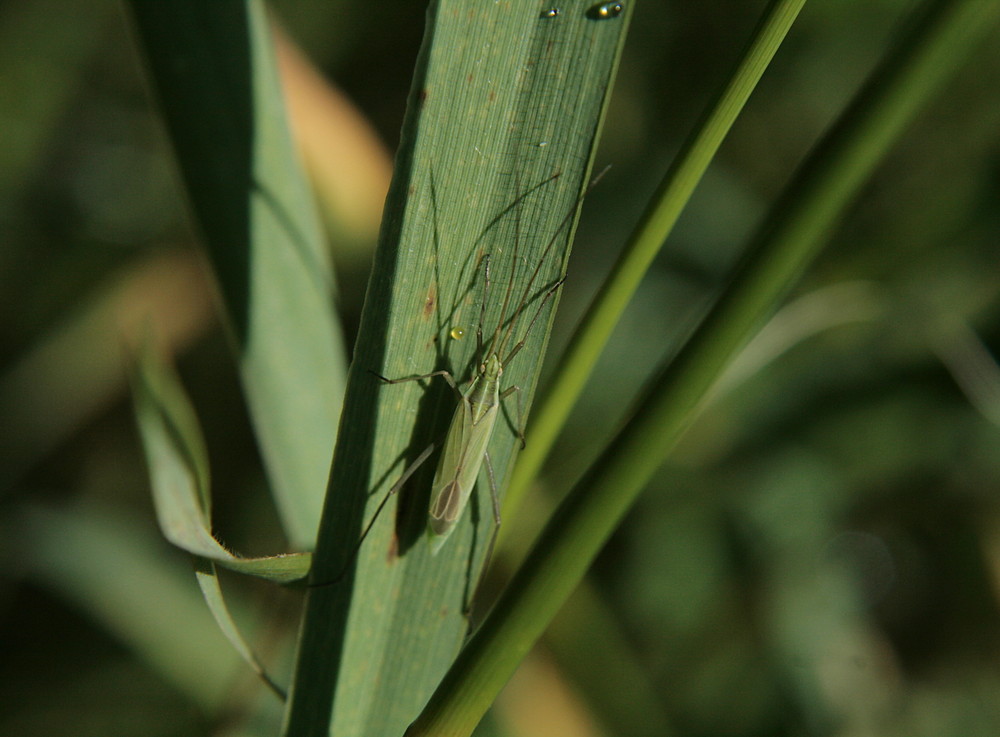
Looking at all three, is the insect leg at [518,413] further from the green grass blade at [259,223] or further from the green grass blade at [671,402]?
the green grass blade at [259,223]

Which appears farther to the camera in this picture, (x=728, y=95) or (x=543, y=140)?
(x=543, y=140)

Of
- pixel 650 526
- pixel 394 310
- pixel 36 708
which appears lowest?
pixel 36 708

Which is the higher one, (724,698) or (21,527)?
(724,698)

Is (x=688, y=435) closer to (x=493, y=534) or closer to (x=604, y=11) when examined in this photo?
(x=493, y=534)

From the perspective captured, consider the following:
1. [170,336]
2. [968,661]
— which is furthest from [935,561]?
[170,336]

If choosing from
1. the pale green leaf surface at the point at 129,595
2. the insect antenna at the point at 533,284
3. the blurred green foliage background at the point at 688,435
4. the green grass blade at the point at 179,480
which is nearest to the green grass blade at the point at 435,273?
the insect antenna at the point at 533,284

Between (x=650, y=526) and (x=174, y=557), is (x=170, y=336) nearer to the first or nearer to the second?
(x=174, y=557)

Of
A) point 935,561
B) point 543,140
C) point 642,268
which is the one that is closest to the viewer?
point 642,268
